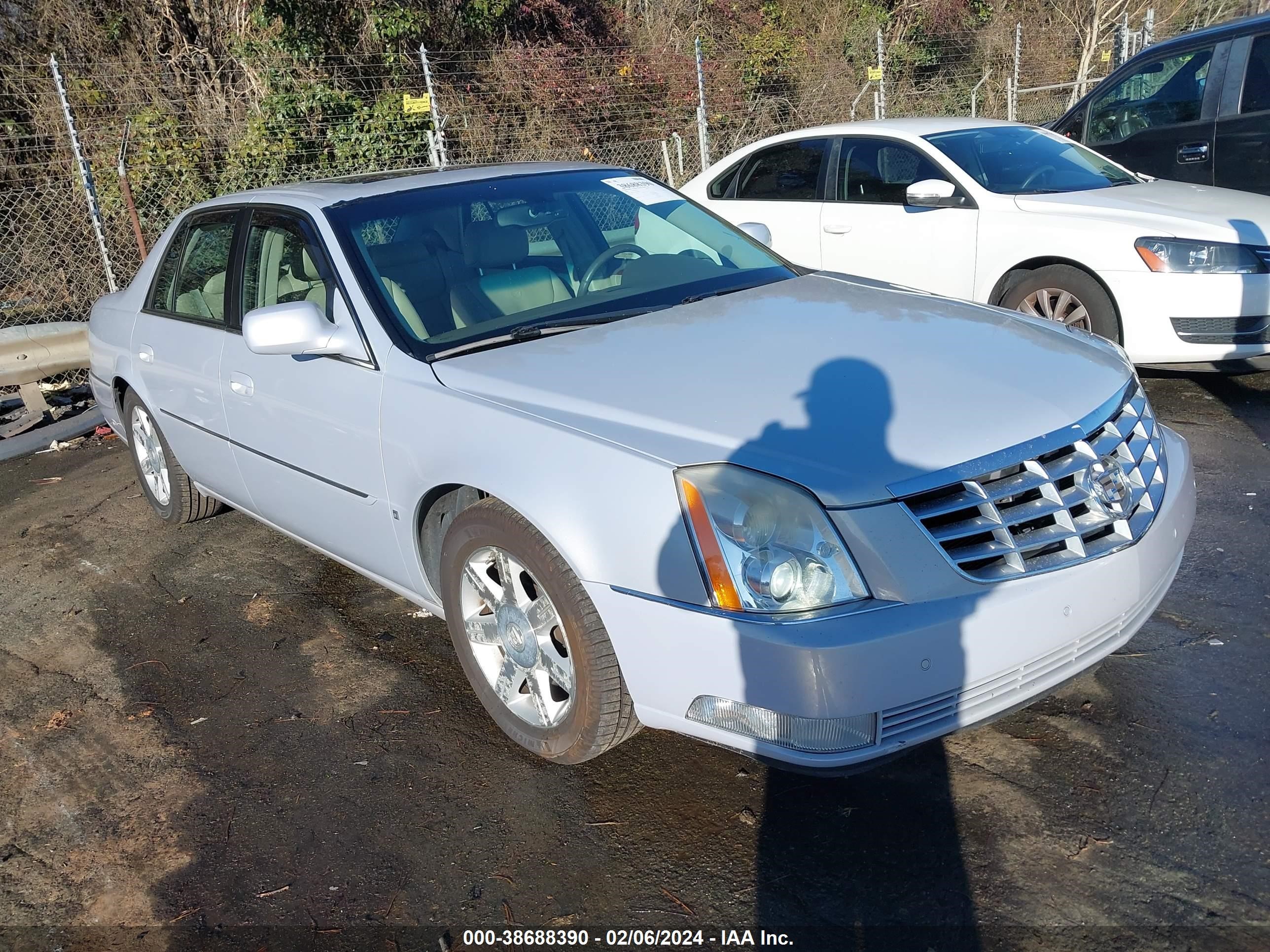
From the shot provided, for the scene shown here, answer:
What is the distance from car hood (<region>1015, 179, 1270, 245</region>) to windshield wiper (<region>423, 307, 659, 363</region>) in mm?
3377

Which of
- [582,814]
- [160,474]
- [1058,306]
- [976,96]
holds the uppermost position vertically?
[976,96]

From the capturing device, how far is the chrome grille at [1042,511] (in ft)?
8.32

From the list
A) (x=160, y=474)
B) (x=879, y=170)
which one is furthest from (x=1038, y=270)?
(x=160, y=474)

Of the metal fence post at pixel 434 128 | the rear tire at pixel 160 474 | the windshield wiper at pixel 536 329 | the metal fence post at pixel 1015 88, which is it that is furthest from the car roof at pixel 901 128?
the metal fence post at pixel 1015 88

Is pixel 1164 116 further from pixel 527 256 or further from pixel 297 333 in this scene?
pixel 297 333

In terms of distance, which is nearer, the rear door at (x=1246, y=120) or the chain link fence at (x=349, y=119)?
the rear door at (x=1246, y=120)

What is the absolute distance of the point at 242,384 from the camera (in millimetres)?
4129

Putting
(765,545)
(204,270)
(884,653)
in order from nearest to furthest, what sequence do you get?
(884,653), (765,545), (204,270)

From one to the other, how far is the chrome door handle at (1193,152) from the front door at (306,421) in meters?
6.30

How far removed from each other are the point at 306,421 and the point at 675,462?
1.69 meters

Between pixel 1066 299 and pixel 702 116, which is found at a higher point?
pixel 702 116

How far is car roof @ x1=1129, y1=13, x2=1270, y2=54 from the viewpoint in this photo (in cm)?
734

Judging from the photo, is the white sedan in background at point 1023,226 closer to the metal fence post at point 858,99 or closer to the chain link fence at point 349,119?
the chain link fence at point 349,119

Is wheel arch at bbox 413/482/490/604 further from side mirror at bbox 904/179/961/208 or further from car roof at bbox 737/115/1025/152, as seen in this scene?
car roof at bbox 737/115/1025/152
